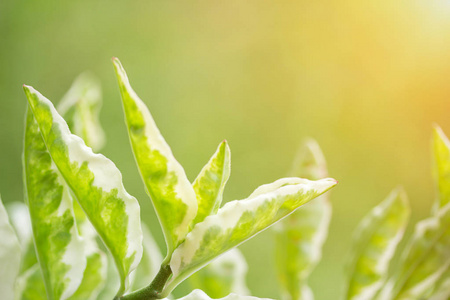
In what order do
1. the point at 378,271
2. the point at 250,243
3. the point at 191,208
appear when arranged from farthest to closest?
1. the point at 250,243
2. the point at 378,271
3. the point at 191,208

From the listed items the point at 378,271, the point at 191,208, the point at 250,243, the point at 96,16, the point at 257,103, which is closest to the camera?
the point at 191,208

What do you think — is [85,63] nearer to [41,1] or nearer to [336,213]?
[41,1]

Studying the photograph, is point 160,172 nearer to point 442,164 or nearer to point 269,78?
point 442,164

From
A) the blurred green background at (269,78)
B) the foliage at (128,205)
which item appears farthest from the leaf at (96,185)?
the blurred green background at (269,78)

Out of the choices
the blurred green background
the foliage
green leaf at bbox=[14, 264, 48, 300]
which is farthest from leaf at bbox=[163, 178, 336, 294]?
the blurred green background

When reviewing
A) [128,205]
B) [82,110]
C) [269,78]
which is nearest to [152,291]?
[128,205]

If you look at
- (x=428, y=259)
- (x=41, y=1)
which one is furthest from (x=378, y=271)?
(x=41, y=1)

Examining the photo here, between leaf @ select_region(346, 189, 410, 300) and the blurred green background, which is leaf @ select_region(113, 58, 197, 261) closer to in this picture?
leaf @ select_region(346, 189, 410, 300)
